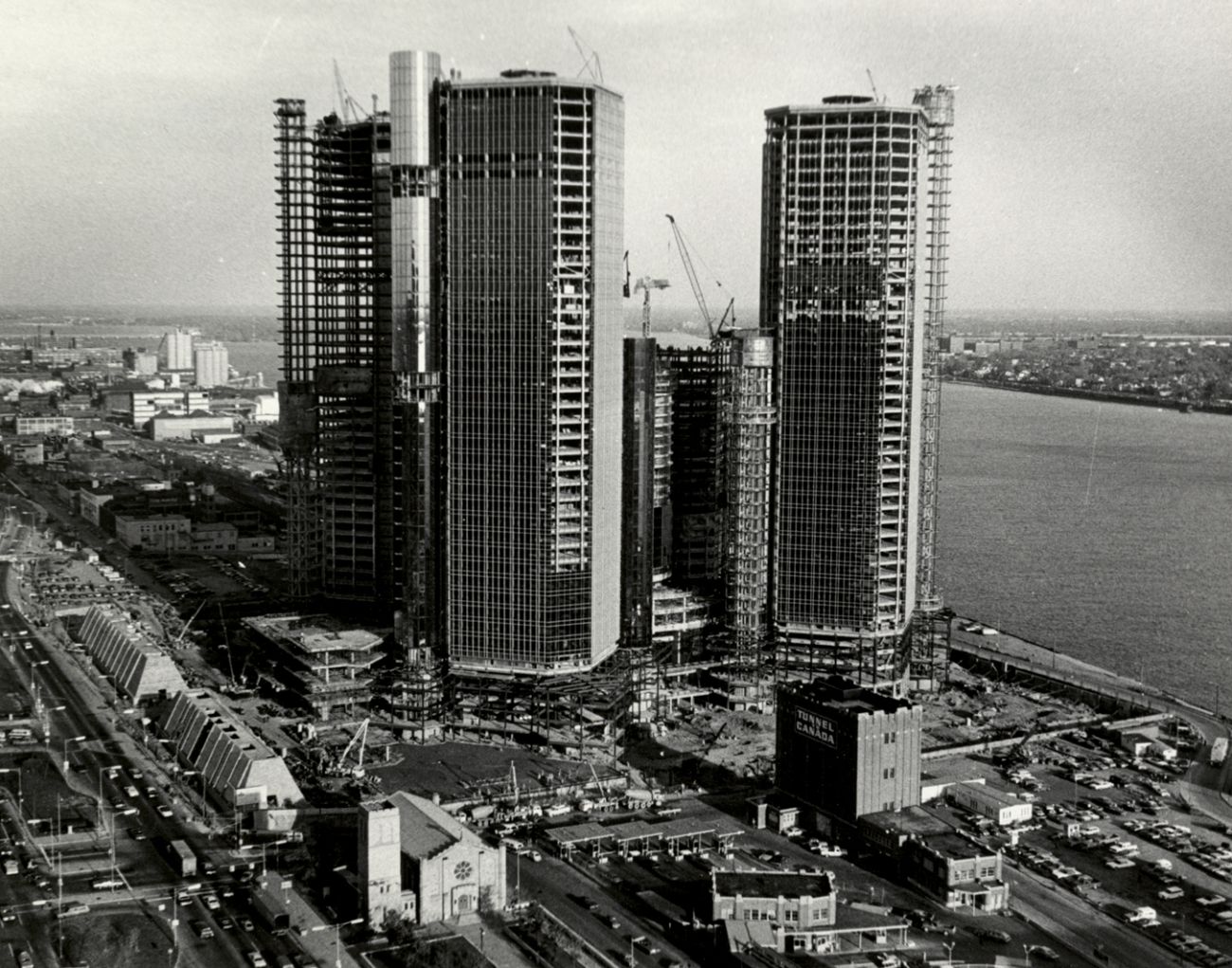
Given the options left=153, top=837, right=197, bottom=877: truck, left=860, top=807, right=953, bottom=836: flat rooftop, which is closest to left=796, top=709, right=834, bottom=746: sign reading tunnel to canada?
left=860, top=807, right=953, bottom=836: flat rooftop

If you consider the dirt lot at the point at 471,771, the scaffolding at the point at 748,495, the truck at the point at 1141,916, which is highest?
the scaffolding at the point at 748,495

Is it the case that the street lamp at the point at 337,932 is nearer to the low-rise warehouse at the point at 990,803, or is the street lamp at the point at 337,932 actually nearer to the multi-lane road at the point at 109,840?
the multi-lane road at the point at 109,840

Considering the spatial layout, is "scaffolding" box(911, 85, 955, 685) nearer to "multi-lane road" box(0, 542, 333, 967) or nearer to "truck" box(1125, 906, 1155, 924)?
"truck" box(1125, 906, 1155, 924)

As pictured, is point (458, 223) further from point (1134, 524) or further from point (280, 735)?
point (1134, 524)

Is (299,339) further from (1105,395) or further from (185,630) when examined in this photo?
(1105,395)

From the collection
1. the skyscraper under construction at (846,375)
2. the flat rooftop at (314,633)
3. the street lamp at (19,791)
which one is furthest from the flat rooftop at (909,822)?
the street lamp at (19,791)

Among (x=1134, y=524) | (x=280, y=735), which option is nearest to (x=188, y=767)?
(x=280, y=735)

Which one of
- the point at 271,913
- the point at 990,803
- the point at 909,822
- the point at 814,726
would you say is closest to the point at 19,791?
the point at 271,913
